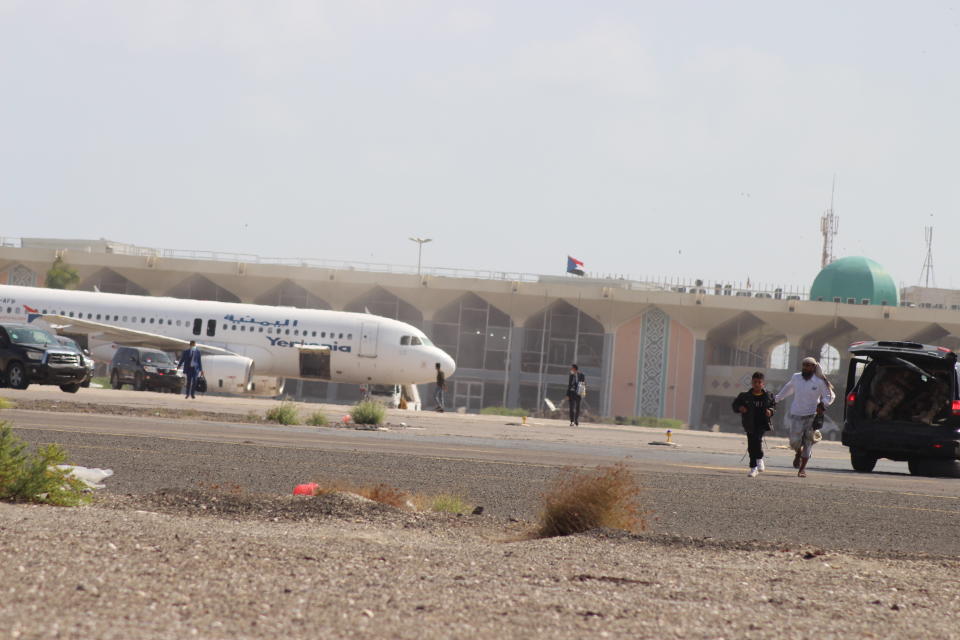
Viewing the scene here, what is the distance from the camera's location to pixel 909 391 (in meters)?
21.5

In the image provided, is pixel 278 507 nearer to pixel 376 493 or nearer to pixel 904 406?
pixel 376 493

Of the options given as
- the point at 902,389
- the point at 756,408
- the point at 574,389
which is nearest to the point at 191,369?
the point at 574,389

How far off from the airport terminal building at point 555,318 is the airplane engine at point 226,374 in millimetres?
31303

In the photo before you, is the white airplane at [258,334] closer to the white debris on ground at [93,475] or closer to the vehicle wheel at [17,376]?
the vehicle wheel at [17,376]

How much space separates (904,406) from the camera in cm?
2145

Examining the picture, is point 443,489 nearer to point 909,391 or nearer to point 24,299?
point 909,391

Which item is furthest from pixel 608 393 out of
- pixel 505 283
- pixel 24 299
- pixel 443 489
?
pixel 443 489

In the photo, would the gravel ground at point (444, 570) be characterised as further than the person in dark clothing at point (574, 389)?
No

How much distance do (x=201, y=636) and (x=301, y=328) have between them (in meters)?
44.3

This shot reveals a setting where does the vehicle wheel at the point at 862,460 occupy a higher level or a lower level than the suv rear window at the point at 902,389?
lower

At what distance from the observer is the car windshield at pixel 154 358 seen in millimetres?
45294

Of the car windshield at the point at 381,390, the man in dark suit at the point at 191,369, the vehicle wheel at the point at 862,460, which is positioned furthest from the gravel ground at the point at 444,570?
the car windshield at the point at 381,390

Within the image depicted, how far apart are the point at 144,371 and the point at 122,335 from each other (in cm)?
529

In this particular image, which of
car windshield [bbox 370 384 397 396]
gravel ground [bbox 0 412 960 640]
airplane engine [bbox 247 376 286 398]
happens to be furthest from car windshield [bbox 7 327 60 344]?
car windshield [bbox 370 384 397 396]
